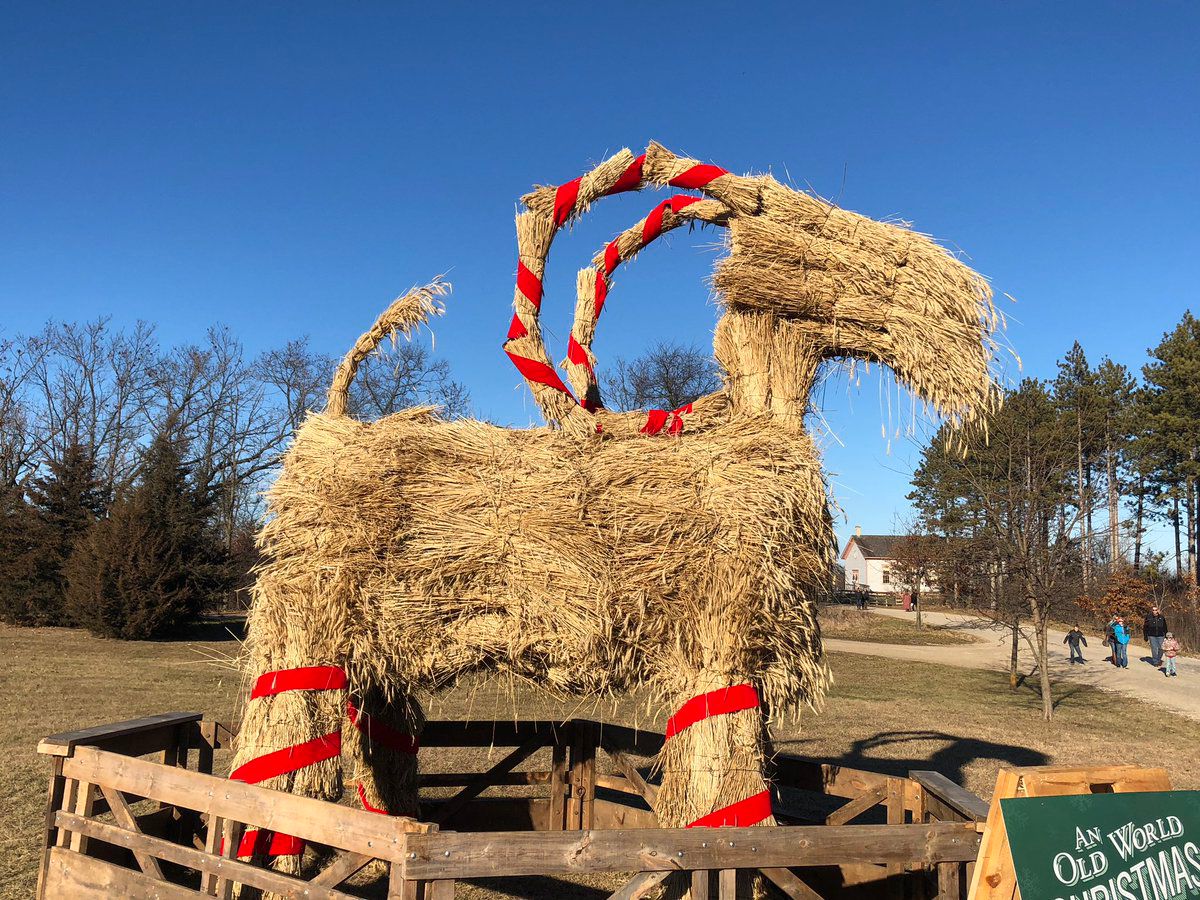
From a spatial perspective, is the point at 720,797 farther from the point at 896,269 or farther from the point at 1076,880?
the point at 896,269

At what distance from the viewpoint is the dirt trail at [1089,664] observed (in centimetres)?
1733

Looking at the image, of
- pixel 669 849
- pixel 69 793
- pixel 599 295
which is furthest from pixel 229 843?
pixel 599 295

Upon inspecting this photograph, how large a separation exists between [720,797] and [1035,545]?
1166cm

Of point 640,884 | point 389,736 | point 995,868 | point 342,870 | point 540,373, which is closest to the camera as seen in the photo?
point 995,868

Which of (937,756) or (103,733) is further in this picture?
(937,756)

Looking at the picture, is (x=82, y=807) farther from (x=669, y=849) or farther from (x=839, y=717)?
(x=839, y=717)

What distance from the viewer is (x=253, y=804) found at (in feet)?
11.9

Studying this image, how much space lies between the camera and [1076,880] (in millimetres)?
2740

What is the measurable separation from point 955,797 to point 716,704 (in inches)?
56.2

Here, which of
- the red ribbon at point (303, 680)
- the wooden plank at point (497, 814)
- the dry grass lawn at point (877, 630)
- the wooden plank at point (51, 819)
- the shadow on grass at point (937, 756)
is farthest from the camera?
the dry grass lawn at point (877, 630)

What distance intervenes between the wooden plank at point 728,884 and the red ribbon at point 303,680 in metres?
2.11

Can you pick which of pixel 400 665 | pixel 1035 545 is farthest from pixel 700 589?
pixel 1035 545

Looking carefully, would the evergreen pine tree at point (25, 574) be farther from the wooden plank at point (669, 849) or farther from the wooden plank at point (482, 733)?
the wooden plank at point (669, 849)

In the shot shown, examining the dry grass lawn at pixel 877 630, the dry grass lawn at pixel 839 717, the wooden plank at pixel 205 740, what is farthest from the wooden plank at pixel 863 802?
the dry grass lawn at pixel 877 630
